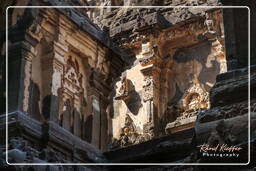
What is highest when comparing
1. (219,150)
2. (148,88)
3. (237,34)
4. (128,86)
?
(128,86)

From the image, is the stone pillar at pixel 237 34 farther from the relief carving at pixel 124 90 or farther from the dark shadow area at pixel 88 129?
the relief carving at pixel 124 90

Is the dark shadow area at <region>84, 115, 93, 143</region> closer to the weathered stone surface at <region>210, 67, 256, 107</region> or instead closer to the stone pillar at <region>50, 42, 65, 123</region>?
the stone pillar at <region>50, 42, 65, 123</region>

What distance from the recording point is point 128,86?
20781mm

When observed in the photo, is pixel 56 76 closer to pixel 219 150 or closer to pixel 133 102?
pixel 219 150

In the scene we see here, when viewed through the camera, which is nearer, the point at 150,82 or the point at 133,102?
the point at 150,82

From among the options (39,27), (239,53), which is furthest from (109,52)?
(239,53)

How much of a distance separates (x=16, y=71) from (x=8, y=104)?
64cm

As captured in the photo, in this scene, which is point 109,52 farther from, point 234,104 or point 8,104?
point 234,104

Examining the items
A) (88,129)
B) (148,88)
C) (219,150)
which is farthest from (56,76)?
(148,88)

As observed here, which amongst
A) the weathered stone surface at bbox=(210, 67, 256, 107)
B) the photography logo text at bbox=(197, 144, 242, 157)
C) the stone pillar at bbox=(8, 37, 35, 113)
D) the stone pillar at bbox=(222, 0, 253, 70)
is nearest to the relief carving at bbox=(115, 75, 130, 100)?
the stone pillar at bbox=(8, 37, 35, 113)

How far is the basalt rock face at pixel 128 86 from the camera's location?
8.40 m

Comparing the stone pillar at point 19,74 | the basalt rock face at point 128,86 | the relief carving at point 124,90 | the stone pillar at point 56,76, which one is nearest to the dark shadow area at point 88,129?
the basalt rock face at point 128,86

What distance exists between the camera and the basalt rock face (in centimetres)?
840

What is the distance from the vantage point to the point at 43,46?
543 inches
